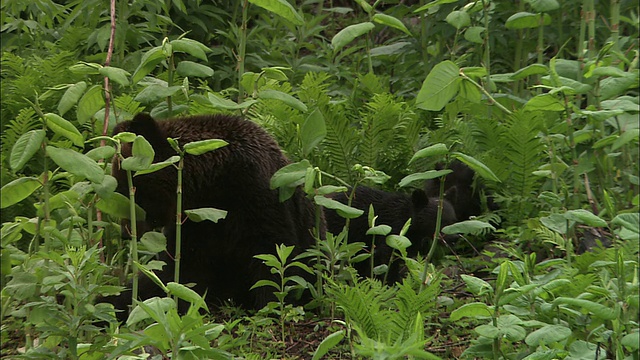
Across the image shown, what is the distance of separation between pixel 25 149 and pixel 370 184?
11.3ft

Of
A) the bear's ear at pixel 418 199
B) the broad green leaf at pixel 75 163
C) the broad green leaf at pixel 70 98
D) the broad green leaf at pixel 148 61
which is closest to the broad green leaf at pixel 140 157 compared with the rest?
the broad green leaf at pixel 75 163

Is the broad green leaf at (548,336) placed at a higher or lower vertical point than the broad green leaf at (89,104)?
lower

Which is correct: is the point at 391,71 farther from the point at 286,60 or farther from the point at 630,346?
the point at 630,346

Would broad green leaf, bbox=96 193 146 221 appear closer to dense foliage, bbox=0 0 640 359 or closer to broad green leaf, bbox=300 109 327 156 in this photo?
dense foliage, bbox=0 0 640 359

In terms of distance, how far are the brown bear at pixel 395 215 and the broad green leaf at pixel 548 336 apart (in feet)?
8.62

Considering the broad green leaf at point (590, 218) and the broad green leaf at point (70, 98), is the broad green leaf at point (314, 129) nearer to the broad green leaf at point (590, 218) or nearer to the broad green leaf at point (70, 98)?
the broad green leaf at point (70, 98)

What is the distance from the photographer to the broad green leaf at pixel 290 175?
13.2 ft

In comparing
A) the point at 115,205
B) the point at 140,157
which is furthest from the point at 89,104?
the point at 140,157

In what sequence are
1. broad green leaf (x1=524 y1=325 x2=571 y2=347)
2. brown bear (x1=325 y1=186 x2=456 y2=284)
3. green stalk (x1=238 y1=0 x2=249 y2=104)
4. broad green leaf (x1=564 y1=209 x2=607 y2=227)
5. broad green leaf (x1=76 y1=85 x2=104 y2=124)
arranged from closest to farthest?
broad green leaf (x1=524 y1=325 x2=571 y2=347) < broad green leaf (x1=564 y1=209 x2=607 y2=227) < broad green leaf (x1=76 y1=85 x2=104 y2=124) < green stalk (x1=238 y1=0 x2=249 y2=104) < brown bear (x1=325 y1=186 x2=456 y2=284)

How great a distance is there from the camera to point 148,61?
12.8 feet

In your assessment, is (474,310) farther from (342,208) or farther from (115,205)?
(115,205)

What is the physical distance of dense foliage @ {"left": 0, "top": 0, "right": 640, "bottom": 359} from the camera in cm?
307

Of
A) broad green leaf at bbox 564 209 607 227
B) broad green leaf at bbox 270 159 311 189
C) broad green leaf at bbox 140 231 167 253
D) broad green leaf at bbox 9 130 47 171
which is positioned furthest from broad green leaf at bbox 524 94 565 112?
broad green leaf at bbox 9 130 47 171

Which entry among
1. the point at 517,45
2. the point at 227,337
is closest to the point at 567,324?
the point at 227,337
